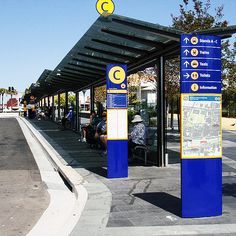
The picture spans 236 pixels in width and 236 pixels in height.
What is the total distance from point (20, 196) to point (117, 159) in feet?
7.90

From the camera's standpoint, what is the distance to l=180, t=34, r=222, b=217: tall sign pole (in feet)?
20.5

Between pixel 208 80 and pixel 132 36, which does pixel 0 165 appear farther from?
pixel 208 80

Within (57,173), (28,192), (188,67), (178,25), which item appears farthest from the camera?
(178,25)

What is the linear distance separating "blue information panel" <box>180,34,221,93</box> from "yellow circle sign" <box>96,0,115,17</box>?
3376 millimetres

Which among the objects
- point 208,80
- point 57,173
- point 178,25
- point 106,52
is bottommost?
point 57,173

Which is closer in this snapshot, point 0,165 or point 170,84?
point 0,165

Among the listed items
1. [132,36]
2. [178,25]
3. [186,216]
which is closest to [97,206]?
[186,216]

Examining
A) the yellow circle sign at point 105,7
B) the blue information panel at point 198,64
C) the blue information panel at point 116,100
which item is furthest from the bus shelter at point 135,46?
the blue information panel at point 198,64

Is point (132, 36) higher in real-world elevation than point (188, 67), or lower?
higher

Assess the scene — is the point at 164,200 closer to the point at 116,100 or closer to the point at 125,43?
the point at 116,100

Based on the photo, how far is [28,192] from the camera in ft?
28.9

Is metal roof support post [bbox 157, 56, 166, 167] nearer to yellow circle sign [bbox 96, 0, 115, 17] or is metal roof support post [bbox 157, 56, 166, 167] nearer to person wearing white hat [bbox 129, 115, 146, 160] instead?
person wearing white hat [bbox 129, 115, 146, 160]

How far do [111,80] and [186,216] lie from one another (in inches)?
173

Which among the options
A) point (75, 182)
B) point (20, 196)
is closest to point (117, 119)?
point (75, 182)
